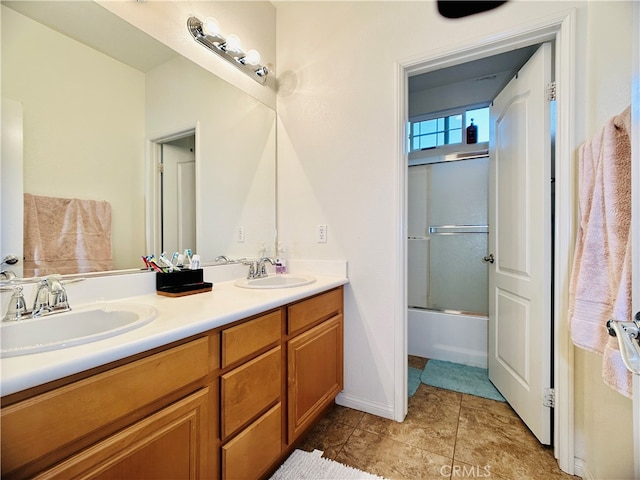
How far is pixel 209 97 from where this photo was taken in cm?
165

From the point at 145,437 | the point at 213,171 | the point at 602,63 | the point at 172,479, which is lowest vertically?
the point at 172,479

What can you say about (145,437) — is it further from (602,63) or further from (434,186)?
(434,186)

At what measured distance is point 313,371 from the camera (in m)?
1.48

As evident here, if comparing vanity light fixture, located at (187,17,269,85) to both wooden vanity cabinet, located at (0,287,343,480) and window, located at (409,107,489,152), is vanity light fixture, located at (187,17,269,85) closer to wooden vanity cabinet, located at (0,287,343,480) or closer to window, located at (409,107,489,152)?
wooden vanity cabinet, located at (0,287,343,480)

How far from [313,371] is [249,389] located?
48 cm

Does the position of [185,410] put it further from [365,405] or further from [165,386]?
[365,405]

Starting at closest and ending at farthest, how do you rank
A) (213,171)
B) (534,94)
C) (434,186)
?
1. (534,94)
2. (213,171)
3. (434,186)

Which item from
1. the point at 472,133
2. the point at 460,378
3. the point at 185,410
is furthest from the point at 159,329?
the point at 472,133

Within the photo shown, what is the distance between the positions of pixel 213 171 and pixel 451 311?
89.5 inches

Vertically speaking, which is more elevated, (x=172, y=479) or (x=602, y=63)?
(x=602, y=63)

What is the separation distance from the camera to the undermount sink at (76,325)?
0.79 meters

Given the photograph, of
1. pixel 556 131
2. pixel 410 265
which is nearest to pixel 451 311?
pixel 410 265

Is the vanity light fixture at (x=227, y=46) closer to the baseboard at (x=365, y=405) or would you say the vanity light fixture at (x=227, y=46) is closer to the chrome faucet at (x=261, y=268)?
the chrome faucet at (x=261, y=268)

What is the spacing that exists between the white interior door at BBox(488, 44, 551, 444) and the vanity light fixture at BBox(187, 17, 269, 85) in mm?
1562
